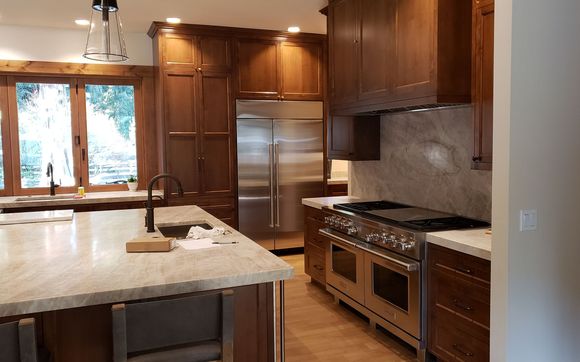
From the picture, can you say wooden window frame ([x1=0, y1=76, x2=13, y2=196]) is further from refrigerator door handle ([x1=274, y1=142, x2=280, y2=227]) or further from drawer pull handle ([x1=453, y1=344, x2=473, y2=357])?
drawer pull handle ([x1=453, y1=344, x2=473, y2=357])

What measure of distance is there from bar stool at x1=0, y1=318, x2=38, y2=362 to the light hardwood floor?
2024 millimetres

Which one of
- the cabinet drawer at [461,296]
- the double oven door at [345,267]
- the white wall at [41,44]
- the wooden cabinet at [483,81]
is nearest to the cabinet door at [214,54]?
the white wall at [41,44]

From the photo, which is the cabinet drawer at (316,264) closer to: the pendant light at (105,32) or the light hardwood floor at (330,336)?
the light hardwood floor at (330,336)

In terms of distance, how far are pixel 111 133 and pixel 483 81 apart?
14.2 feet

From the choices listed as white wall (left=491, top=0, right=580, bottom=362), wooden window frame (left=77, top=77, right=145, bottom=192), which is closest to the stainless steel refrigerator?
wooden window frame (left=77, top=77, right=145, bottom=192)

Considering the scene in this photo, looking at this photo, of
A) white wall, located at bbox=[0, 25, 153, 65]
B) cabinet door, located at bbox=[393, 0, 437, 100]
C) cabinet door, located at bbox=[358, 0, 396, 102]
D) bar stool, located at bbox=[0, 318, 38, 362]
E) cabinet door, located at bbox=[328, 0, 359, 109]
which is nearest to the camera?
bar stool, located at bbox=[0, 318, 38, 362]

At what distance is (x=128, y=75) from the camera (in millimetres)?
5594

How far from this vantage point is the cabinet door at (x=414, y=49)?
120 inches

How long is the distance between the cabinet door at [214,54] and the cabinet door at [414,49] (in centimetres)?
257

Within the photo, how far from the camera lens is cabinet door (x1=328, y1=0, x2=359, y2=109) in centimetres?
397

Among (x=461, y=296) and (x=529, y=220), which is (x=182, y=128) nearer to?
(x=461, y=296)

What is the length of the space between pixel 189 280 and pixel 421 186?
2.51 m

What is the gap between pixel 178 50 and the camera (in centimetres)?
527

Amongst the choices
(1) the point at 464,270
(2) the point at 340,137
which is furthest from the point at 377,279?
(2) the point at 340,137
